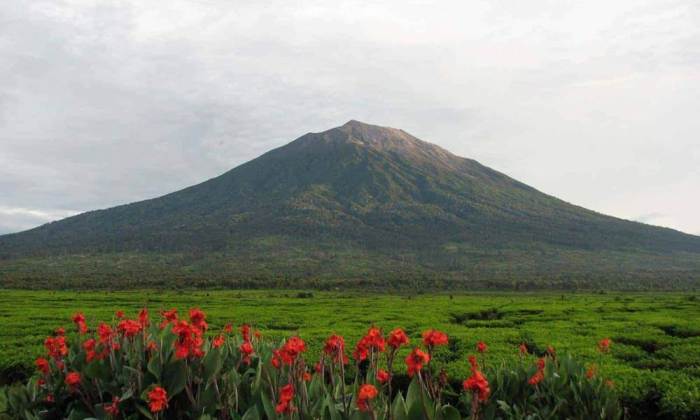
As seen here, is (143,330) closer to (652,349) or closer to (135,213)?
(652,349)

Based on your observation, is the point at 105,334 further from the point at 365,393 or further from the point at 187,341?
the point at 365,393

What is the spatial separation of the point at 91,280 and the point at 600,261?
110 metres

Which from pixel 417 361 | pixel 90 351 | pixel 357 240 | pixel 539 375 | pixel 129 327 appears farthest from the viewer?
pixel 357 240

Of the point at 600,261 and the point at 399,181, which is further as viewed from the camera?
the point at 399,181

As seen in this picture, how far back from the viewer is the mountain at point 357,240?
90.4 meters

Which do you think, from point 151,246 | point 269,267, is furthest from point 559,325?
point 151,246

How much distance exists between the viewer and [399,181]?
191m

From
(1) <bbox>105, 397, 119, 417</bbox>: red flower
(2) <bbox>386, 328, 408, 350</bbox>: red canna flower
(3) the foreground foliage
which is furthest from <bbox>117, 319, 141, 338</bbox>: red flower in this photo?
(2) <bbox>386, 328, 408, 350</bbox>: red canna flower

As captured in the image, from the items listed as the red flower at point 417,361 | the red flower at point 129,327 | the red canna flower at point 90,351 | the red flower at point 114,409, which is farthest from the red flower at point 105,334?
the red flower at point 417,361

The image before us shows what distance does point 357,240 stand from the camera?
13625cm

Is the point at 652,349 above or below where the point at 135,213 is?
below

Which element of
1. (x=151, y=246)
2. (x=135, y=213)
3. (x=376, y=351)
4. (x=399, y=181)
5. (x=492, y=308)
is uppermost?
(x=399, y=181)

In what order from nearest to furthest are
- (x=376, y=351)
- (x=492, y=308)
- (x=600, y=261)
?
1. (x=376, y=351)
2. (x=492, y=308)
3. (x=600, y=261)

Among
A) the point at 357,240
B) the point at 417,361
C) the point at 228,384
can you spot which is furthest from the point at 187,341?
the point at 357,240
